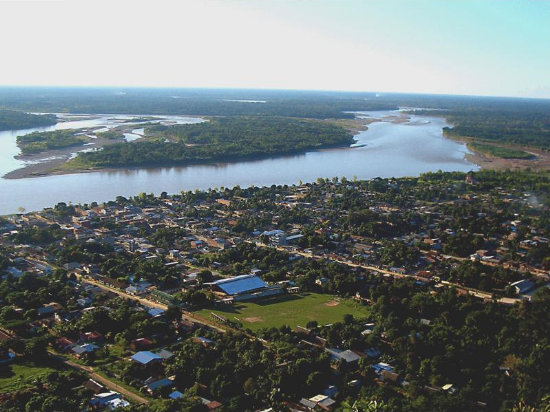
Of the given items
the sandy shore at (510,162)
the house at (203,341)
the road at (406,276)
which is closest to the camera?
the house at (203,341)

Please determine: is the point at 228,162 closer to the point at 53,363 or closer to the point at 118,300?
the point at 118,300

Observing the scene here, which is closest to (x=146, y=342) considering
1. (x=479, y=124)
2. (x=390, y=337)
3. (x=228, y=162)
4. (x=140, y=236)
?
(x=390, y=337)

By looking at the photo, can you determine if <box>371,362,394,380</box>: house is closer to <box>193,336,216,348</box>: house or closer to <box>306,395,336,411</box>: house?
<box>306,395,336,411</box>: house

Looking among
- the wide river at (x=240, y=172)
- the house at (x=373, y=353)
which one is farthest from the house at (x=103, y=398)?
the wide river at (x=240, y=172)

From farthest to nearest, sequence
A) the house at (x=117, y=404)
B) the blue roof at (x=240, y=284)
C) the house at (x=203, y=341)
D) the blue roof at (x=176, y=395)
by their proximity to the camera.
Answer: the blue roof at (x=240, y=284) < the house at (x=203, y=341) < the blue roof at (x=176, y=395) < the house at (x=117, y=404)

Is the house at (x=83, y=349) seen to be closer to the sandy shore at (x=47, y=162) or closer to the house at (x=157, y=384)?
the house at (x=157, y=384)

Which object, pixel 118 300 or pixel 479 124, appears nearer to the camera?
pixel 118 300

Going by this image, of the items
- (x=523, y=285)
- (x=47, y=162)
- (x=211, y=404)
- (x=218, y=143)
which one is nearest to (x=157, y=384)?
(x=211, y=404)
